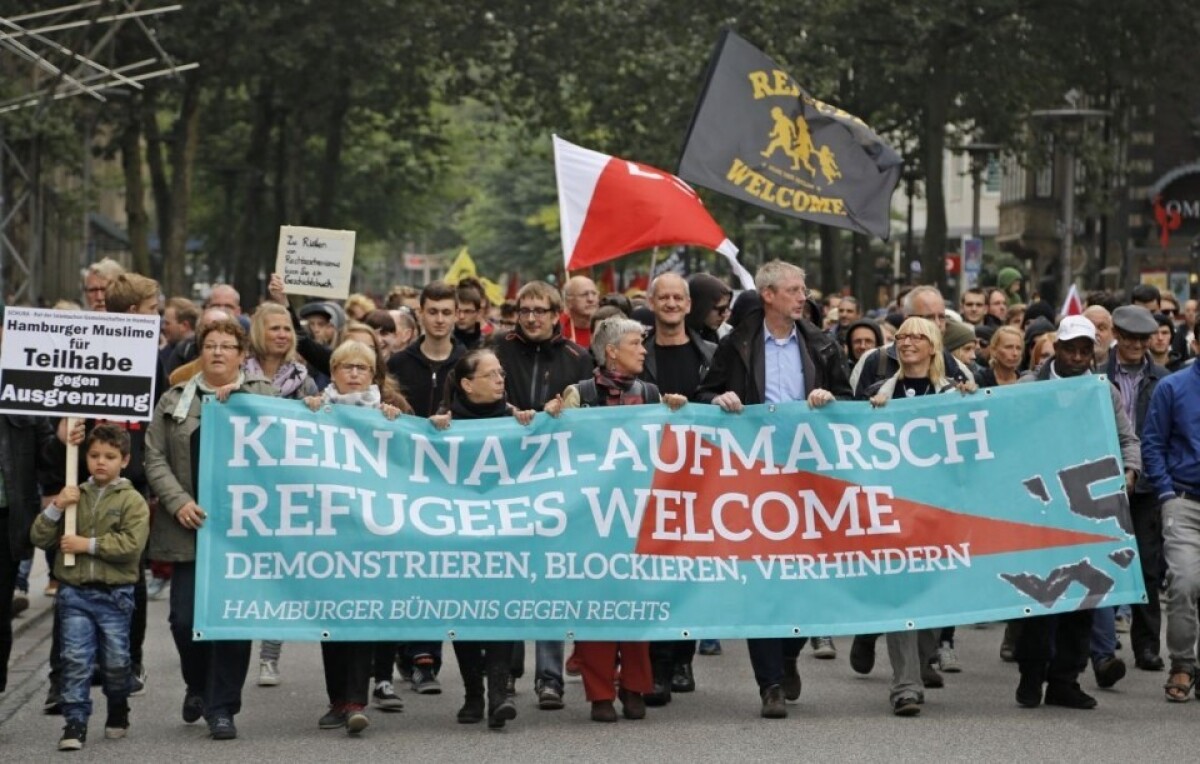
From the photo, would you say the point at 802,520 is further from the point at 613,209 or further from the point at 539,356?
the point at 613,209

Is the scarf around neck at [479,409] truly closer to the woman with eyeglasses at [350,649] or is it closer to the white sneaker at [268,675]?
the woman with eyeglasses at [350,649]

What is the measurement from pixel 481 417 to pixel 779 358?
4.82 feet

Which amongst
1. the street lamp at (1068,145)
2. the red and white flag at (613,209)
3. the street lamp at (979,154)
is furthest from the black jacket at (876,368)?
the street lamp at (979,154)

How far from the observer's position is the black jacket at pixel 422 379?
476 inches

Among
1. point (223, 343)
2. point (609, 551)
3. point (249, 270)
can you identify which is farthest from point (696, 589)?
point (249, 270)

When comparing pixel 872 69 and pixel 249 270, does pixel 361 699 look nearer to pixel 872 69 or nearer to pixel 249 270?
pixel 872 69

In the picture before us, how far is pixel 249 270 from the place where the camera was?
139ft

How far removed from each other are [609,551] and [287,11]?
1111 inches

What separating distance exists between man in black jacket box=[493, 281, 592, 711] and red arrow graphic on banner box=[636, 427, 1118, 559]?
2.86 feet

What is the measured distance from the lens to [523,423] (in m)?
10.2

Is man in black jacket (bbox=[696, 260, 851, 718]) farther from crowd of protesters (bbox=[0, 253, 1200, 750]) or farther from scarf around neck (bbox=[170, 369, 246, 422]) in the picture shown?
scarf around neck (bbox=[170, 369, 246, 422])

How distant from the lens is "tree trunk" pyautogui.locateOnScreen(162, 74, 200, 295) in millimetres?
36250

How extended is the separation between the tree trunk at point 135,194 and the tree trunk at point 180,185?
0.46m

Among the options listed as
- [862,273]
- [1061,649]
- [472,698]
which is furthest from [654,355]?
[862,273]
